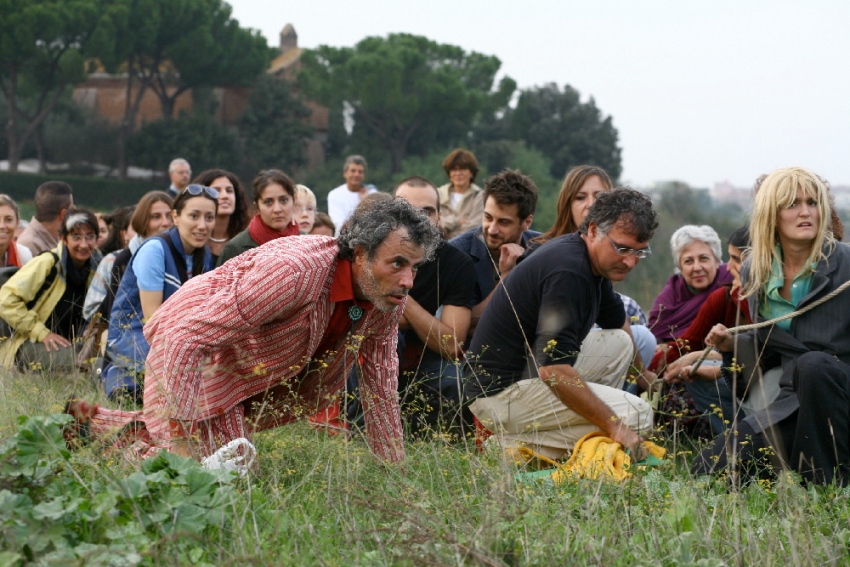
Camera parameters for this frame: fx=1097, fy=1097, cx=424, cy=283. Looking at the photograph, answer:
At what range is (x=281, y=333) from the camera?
15.3ft

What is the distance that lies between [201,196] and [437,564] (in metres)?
4.51

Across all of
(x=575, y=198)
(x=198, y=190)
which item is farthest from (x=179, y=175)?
(x=575, y=198)

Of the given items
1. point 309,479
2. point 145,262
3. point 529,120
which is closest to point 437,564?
point 309,479

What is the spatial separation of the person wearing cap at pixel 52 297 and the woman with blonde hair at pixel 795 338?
4.62 meters

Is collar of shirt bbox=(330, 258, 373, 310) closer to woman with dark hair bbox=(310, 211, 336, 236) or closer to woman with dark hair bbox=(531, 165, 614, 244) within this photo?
woman with dark hair bbox=(531, 165, 614, 244)

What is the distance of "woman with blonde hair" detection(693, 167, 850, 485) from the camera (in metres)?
5.19

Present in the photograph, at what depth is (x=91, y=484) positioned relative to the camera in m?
3.61

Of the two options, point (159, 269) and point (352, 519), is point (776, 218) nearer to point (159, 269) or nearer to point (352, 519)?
point (352, 519)

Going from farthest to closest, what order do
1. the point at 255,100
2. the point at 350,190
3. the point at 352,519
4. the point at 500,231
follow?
the point at 255,100, the point at 350,190, the point at 500,231, the point at 352,519

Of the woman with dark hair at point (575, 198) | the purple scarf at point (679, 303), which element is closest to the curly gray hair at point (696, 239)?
the purple scarf at point (679, 303)

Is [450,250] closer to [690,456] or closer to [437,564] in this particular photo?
[690,456]

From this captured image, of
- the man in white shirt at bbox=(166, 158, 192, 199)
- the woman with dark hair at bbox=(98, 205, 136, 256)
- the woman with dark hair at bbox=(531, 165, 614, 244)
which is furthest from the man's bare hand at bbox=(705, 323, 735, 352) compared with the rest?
the man in white shirt at bbox=(166, 158, 192, 199)

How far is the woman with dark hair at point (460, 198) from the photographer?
32.8 feet

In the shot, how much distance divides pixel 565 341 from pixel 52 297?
4.48 metres
